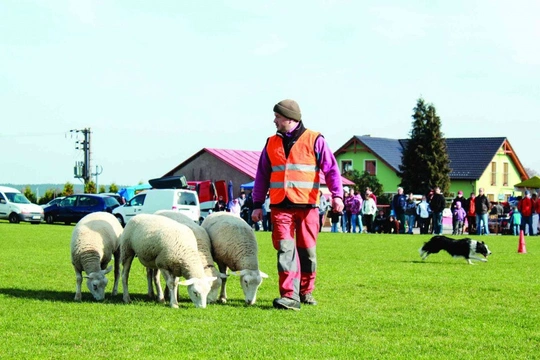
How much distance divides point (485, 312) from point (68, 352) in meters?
4.97

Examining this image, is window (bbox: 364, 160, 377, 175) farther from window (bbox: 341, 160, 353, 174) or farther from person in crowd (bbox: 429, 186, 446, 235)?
person in crowd (bbox: 429, 186, 446, 235)

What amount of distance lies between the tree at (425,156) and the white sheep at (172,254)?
64.8m

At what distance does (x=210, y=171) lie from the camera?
74.5 m

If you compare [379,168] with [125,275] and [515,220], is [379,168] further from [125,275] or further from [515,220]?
[125,275]

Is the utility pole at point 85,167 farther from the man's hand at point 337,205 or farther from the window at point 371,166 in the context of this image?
the man's hand at point 337,205

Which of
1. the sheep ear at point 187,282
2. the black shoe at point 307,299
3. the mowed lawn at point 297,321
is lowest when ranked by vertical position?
the mowed lawn at point 297,321

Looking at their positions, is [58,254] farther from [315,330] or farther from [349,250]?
[315,330]

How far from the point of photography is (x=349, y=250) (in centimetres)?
2283

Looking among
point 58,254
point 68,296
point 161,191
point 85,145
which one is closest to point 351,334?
point 68,296

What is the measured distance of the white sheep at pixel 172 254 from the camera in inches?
396

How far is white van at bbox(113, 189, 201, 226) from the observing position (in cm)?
3744

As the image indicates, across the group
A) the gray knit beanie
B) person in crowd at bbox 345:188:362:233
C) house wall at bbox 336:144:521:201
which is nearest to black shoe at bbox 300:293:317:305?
the gray knit beanie

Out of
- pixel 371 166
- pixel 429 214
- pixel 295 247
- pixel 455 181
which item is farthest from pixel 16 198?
pixel 455 181

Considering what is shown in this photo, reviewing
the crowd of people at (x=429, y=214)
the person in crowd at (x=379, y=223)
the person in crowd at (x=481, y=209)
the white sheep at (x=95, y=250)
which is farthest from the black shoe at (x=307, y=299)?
the person in crowd at (x=379, y=223)
